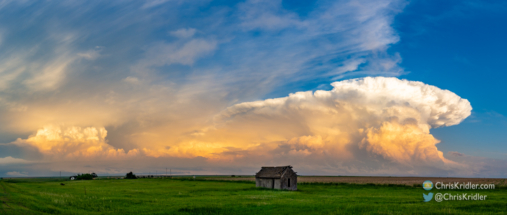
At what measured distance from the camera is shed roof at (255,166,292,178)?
68081 millimetres

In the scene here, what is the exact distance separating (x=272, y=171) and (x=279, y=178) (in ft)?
17.6

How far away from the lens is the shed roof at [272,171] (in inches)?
2680

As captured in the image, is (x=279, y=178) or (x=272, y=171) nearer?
(x=279, y=178)

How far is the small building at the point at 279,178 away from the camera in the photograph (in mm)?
66500

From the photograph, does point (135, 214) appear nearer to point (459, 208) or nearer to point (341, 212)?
point (341, 212)

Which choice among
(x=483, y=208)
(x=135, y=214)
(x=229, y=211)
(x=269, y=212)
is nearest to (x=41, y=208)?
(x=135, y=214)

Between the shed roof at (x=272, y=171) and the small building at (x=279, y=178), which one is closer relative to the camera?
the small building at (x=279, y=178)

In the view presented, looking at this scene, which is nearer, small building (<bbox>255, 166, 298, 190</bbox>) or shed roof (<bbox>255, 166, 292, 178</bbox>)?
small building (<bbox>255, 166, 298, 190</bbox>)

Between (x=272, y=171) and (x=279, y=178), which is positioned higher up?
(x=272, y=171)

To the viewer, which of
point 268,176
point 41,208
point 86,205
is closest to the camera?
point 41,208

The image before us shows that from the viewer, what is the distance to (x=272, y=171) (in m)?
71.6

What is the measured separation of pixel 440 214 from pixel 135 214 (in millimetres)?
26402

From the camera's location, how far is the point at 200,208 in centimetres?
2912

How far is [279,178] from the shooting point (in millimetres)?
66375
